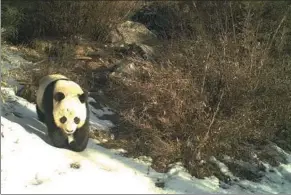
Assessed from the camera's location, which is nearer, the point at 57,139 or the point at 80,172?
the point at 80,172

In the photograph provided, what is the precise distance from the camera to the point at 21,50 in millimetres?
9305

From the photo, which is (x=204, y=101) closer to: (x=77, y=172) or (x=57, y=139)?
(x=57, y=139)

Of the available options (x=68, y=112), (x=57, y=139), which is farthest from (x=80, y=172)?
(x=68, y=112)

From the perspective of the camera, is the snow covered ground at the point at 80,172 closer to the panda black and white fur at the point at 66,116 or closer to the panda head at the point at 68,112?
the panda black and white fur at the point at 66,116

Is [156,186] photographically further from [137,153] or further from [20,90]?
[20,90]

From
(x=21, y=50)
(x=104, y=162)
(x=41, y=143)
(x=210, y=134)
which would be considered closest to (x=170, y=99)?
(x=210, y=134)

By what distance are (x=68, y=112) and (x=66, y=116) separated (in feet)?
0.16

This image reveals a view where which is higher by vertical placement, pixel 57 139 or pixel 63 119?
pixel 63 119

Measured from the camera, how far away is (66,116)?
560cm

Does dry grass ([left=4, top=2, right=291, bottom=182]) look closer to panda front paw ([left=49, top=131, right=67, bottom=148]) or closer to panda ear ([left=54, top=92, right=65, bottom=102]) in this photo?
panda front paw ([left=49, top=131, right=67, bottom=148])

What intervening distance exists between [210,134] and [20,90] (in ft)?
8.66

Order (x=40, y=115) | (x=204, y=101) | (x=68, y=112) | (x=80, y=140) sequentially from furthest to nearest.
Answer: (x=204, y=101) < (x=40, y=115) < (x=80, y=140) < (x=68, y=112)

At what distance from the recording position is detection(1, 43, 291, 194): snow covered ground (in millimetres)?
4957

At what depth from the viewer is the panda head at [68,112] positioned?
5605mm
